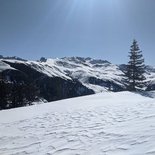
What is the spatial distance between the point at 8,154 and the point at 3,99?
51.4 meters

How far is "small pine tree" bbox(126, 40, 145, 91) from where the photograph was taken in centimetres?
4125

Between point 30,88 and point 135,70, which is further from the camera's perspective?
point 30,88

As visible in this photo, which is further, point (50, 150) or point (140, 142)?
point (50, 150)

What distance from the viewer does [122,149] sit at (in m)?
5.89

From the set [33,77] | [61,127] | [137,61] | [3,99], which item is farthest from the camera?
[33,77]

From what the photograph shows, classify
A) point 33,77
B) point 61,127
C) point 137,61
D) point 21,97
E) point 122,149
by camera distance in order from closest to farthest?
point 122,149, point 61,127, point 137,61, point 21,97, point 33,77

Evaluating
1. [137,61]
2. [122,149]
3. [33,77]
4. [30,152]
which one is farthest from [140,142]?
[33,77]

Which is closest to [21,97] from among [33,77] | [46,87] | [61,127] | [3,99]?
[3,99]

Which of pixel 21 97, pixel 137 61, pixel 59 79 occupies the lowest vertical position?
pixel 21 97

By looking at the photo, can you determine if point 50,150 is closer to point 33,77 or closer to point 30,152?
point 30,152

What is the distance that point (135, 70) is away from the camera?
41875mm

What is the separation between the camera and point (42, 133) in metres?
9.27

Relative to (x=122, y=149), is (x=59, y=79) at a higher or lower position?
higher

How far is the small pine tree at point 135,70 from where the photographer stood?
41.2 m
